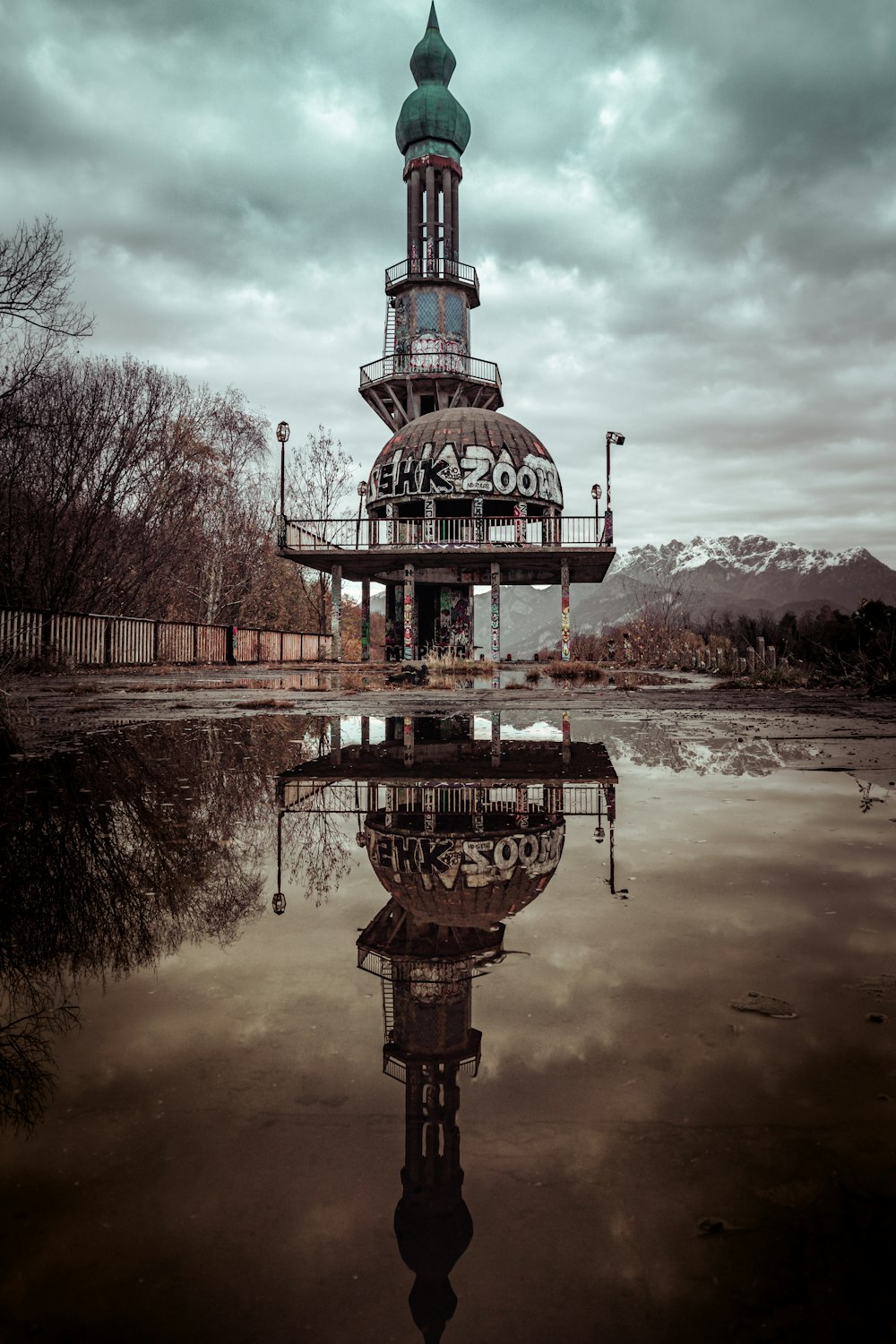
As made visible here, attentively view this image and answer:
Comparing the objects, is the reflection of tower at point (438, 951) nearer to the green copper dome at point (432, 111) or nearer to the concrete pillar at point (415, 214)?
the concrete pillar at point (415, 214)

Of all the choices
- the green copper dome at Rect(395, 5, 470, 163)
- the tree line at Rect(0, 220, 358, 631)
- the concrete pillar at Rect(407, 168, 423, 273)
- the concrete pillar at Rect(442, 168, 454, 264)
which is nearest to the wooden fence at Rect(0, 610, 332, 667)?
the tree line at Rect(0, 220, 358, 631)

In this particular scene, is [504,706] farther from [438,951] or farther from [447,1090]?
[447,1090]

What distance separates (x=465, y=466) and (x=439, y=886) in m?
29.8

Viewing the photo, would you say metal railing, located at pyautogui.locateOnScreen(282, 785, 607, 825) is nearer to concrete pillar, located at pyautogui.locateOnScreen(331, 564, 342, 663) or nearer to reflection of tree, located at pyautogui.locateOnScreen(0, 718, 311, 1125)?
reflection of tree, located at pyautogui.locateOnScreen(0, 718, 311, 1125)

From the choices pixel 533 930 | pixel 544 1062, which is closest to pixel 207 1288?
pixel 544 1062

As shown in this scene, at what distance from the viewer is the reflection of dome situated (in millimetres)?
2617

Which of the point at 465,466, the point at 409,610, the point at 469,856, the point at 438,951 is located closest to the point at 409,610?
the point at 409,610

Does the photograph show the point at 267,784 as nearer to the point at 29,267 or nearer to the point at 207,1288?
the point at 207,1288

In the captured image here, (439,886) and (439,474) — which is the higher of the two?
(439,474)

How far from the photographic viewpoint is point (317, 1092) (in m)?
1.53

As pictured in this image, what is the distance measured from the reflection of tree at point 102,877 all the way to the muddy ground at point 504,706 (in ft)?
6.79

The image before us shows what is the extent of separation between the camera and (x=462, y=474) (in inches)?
1232

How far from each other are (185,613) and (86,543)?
55.8ft

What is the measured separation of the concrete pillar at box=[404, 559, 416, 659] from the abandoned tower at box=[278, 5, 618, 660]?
1.9 inches
